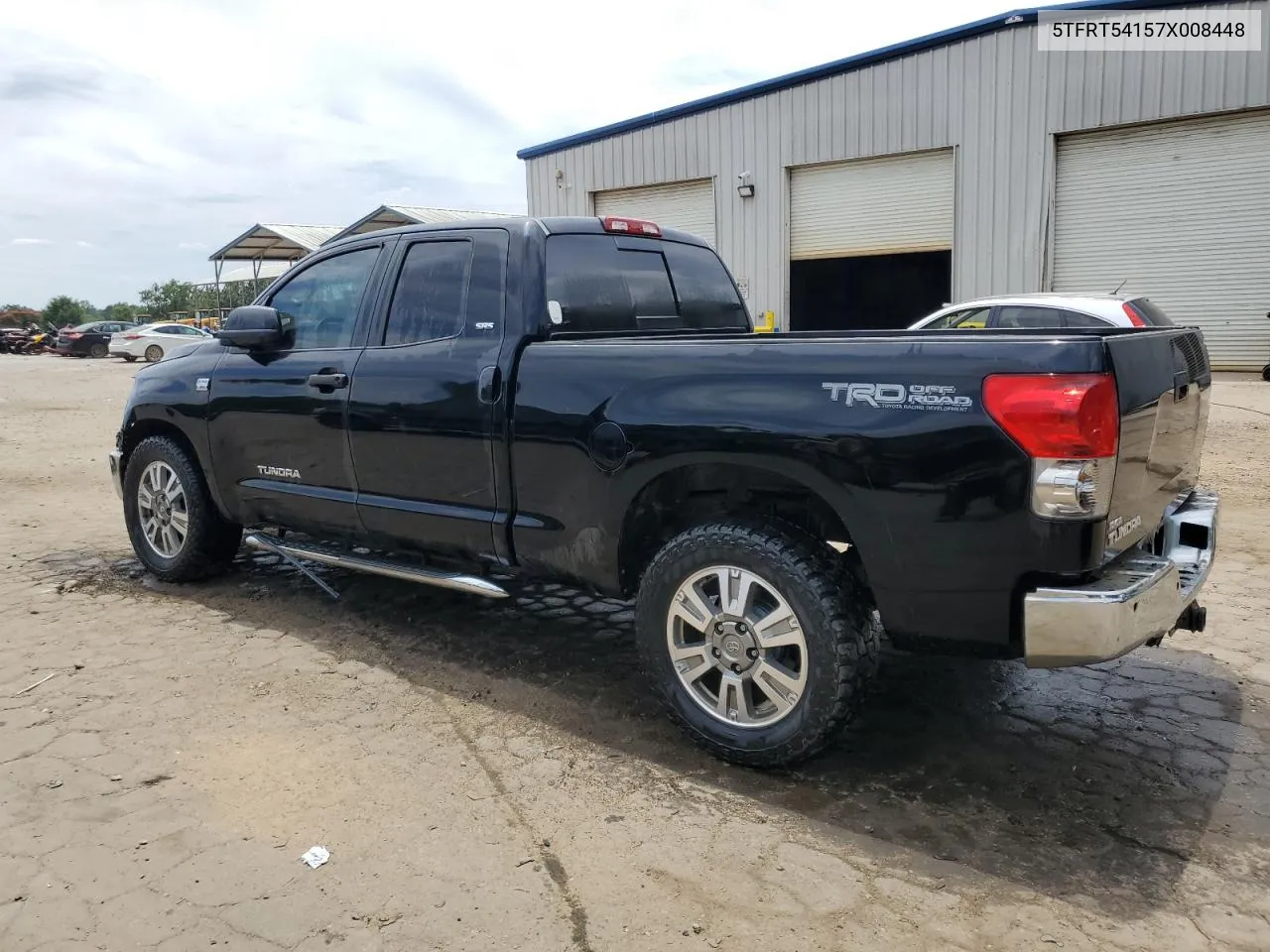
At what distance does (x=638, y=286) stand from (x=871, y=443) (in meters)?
1.93

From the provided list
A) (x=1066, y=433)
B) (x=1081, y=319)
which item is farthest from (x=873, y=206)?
(x=1066, y=433)

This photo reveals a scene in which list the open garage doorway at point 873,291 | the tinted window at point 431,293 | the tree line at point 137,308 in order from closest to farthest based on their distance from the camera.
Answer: the tinted window at point 431,293
the open garage doorway at point 873,291
the tree line at point 137,308

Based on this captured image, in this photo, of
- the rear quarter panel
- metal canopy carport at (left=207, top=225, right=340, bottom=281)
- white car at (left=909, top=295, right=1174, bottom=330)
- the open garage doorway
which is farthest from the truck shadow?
metal canopy carport at (left=207, top=225, right=340, bottom=281)

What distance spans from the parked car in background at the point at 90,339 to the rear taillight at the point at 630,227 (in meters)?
37.2

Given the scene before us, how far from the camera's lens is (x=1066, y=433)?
270 cm

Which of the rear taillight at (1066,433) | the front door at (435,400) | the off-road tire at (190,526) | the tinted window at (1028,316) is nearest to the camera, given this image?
the rear taillight at (1066,433)

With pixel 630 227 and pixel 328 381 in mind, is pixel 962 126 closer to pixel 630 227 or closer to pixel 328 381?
pixel 630 227

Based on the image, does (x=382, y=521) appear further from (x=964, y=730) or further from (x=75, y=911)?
(x=964, y=730)

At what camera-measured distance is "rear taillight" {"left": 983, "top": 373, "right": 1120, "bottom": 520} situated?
2.70 meters

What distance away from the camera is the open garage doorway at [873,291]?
20203mm

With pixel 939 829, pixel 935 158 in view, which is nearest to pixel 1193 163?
pixel 935 158

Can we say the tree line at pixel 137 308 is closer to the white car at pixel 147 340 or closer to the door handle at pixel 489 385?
the white car at pixel 147 340

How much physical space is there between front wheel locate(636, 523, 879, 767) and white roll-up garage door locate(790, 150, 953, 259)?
1424 cm

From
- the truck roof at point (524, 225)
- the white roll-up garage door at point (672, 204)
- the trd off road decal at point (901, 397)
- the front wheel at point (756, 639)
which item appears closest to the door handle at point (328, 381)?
the truck roof at point (524, 225)
